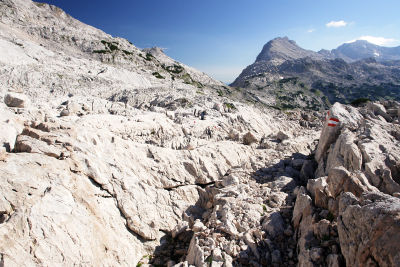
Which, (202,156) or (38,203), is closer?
(38,203)

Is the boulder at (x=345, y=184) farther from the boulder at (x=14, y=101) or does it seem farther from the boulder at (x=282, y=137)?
the boulder at (x=14, y=101)

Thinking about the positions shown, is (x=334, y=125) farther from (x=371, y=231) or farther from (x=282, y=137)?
(x=371, y=231)

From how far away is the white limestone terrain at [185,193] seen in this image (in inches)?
430

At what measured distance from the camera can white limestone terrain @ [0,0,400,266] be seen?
1092cm

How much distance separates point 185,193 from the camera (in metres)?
21.3

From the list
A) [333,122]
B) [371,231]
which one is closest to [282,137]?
[333,122]

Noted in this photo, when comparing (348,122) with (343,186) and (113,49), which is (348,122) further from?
(113,49)

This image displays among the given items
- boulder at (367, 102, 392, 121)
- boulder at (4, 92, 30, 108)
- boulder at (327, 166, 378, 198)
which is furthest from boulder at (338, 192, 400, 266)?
boulder at (4, 92, 30, 108)

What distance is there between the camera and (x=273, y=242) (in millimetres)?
13922

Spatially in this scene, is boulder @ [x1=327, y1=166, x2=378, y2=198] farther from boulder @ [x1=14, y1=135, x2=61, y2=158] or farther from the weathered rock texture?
boulder @ [x1=14, y1=135, x2=61, y2=158]

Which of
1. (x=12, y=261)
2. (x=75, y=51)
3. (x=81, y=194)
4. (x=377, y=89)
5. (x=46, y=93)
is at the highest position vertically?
(x=377, y=89)

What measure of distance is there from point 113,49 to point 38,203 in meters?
86.9

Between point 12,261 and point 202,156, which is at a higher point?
point 202,156

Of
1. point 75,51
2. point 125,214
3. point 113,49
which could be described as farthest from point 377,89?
point 125,214
